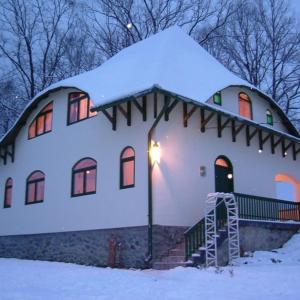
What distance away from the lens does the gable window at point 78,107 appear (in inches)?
681

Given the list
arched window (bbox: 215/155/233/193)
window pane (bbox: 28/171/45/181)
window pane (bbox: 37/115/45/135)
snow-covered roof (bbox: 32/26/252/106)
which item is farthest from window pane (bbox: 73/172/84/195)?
arched window (bbox: 215/155/233/193)

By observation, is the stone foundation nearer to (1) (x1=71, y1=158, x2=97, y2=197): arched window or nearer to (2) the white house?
(2) the white house

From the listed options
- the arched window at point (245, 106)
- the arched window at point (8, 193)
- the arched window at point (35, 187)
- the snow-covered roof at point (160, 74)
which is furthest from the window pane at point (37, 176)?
the arched window at point (245, 106)

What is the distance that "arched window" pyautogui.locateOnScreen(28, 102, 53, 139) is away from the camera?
1929 centimetres

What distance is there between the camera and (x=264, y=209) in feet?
52.0

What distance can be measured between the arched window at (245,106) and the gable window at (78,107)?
584 centimetres

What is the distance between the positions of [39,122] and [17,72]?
11801mm

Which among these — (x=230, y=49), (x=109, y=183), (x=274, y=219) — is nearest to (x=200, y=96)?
(x=109, y=183)

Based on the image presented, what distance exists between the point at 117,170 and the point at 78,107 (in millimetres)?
3812

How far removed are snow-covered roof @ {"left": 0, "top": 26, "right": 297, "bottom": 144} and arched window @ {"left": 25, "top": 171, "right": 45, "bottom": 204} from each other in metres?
2.85

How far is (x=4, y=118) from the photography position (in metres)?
29.2

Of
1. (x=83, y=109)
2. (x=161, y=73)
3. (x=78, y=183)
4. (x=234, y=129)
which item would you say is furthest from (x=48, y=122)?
(x=234, y=129)

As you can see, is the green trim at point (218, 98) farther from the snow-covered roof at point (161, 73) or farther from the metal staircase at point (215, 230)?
the metal staircase at point (215, 230)

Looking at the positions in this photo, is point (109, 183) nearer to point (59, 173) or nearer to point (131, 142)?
point (131, 142)
